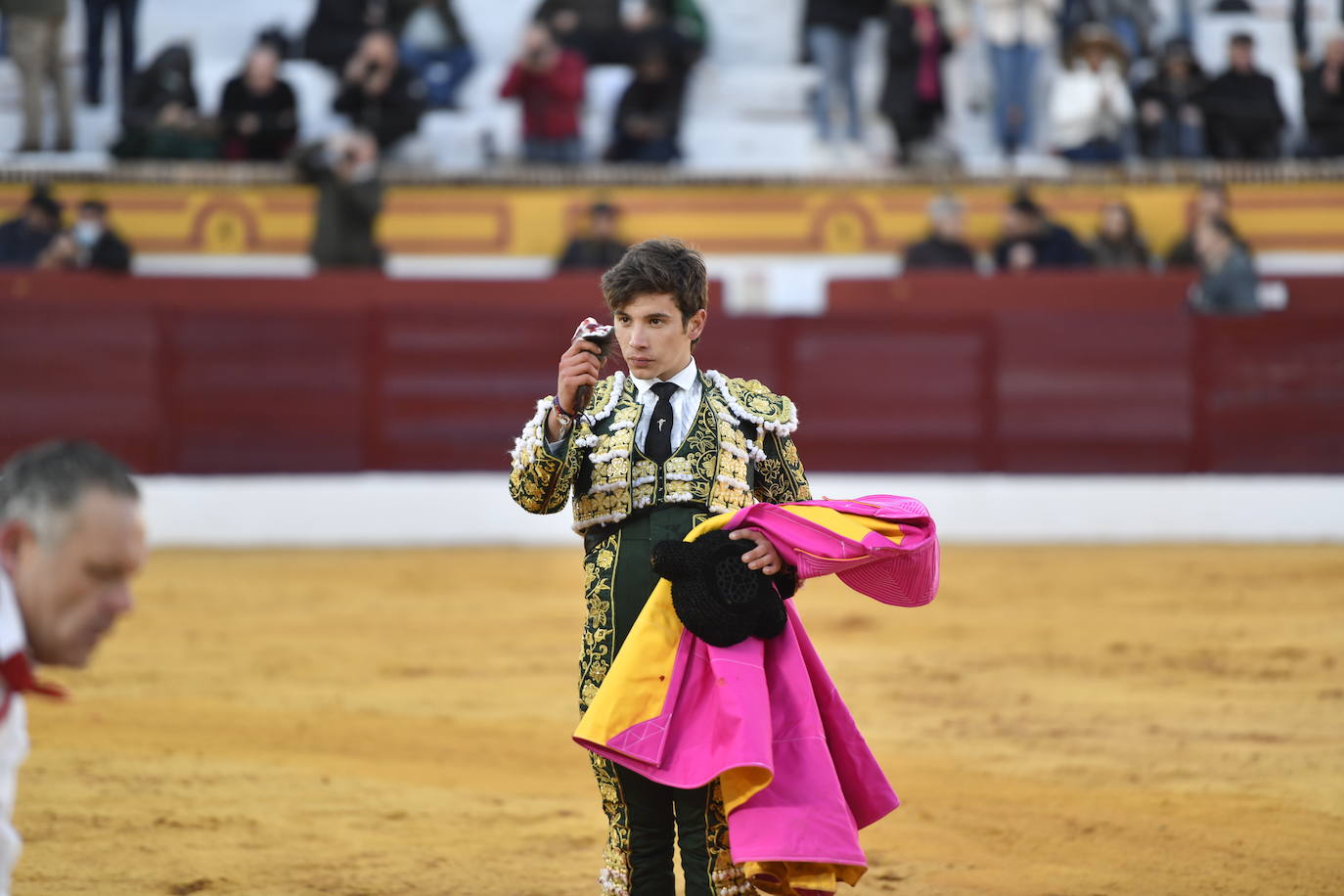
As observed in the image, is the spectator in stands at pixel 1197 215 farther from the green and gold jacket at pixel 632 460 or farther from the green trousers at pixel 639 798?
the green trousers at pixel 639 798

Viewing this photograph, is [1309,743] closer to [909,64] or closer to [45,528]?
[45,528]

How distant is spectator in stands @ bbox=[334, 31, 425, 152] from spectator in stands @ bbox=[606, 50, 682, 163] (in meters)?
1.20

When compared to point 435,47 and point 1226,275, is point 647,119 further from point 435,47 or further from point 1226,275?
point 1226,275

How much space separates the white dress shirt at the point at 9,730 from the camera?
1796 mm

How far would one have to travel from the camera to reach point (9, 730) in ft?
6.06

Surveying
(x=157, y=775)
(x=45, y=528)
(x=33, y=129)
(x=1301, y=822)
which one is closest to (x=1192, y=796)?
(x=1301, y=822)

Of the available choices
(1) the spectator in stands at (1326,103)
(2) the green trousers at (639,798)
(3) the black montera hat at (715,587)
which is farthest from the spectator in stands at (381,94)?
(3) the black montera hat at (715,587)

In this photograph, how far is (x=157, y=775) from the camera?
4461 mm

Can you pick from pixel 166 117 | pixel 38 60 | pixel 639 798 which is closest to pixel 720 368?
pixel 166 117

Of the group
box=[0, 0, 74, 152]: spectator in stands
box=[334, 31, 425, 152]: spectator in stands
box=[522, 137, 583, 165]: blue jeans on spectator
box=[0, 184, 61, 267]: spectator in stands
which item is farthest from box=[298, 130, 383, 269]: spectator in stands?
box=[0, 0, 74, 152]: spectator in stands

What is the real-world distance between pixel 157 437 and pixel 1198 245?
5736 millimetres

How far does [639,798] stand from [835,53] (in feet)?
29.7

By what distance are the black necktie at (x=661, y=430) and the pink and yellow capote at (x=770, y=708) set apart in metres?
0.14

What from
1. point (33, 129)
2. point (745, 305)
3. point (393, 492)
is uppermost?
point (33, 129)
